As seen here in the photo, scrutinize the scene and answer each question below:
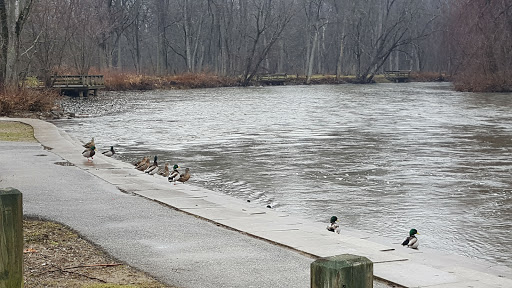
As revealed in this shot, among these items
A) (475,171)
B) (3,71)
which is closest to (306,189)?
(475,171)

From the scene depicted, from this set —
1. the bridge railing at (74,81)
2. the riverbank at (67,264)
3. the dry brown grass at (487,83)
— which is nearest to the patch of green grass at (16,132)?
the riverbank at (67,264)

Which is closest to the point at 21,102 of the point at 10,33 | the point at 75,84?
the point at 10,33

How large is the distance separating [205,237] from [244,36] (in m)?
97.5

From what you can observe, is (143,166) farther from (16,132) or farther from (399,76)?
(399,76)

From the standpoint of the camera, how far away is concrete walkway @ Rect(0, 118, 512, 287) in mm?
7590

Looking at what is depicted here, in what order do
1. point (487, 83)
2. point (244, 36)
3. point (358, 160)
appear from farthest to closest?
point (244, 36), point (487, 83), point (358, 160)

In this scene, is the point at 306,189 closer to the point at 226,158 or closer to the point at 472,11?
the point at 226,158

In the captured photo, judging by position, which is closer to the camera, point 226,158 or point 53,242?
point 53,242

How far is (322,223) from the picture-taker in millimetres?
12031

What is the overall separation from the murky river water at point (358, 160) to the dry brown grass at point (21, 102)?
2.20 metres

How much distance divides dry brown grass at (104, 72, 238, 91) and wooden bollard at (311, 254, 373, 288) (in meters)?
66.8

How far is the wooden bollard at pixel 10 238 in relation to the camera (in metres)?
5.29

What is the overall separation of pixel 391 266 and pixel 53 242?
13.0 ft

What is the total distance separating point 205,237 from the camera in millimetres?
9367
